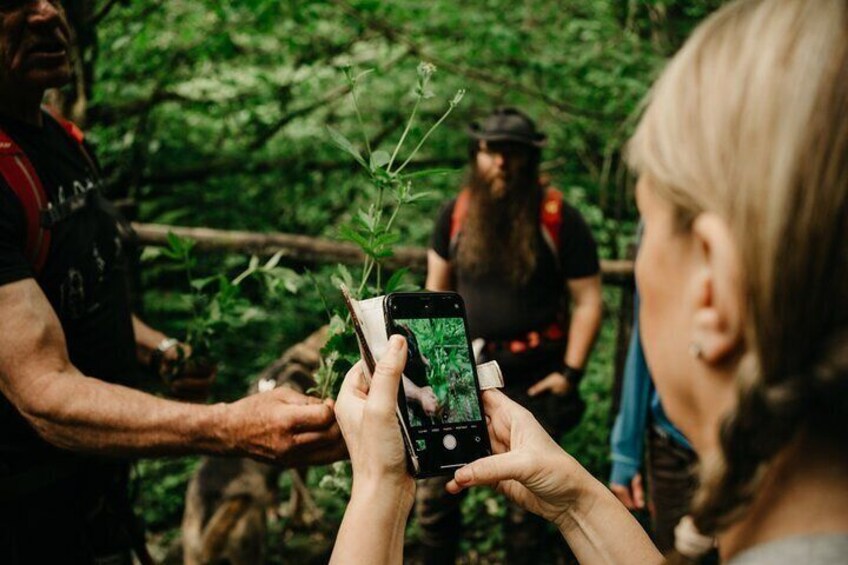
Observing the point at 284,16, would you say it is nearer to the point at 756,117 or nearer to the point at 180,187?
the point at 180,187

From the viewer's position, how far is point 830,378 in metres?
0.79

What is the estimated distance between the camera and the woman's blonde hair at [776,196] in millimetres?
777

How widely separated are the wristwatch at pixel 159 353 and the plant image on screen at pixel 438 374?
1297mm

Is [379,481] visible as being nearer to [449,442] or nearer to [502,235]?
[449,442]

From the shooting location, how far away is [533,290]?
3.71 meters

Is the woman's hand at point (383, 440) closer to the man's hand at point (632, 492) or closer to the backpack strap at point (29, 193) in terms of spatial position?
the backpack strap at point (29, 193)

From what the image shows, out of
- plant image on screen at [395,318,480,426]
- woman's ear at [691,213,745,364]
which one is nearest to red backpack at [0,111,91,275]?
plant image on screen at [395,318,480,426]

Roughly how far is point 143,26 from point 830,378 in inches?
192

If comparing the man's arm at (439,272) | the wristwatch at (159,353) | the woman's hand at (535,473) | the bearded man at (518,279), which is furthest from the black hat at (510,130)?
the woman's hand at (535,473)

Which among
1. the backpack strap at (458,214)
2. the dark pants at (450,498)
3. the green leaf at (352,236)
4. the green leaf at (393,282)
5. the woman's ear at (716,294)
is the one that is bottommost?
the dark pants at (450,498)

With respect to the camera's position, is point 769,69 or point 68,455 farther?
point 68,455

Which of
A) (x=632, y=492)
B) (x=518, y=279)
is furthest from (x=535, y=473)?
(x=518, y=279)

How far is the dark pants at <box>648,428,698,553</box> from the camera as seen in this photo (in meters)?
2.97

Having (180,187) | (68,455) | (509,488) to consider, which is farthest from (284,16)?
(509,488)
